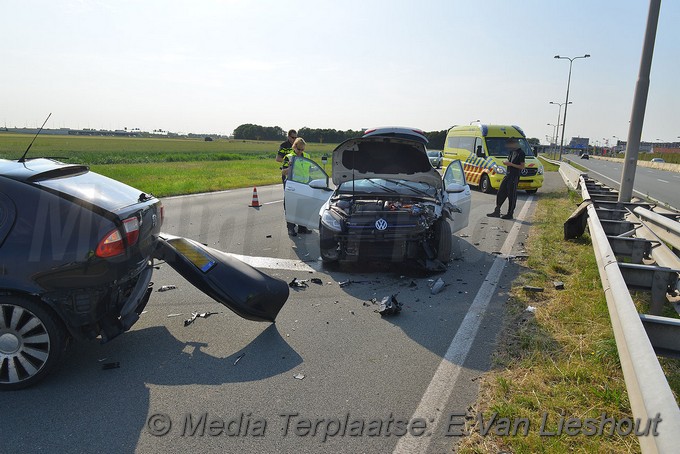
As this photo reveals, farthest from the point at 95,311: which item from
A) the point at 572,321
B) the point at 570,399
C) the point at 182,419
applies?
the point at 572,321

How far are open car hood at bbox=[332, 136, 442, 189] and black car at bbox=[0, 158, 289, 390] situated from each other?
408 centimetres

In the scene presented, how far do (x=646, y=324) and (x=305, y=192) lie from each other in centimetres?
539

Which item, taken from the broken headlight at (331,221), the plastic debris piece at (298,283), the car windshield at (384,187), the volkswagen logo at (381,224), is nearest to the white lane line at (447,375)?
the volkswagen logo at (381,224)

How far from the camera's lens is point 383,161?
293 inches

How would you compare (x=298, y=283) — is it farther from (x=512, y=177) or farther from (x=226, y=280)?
(x=512, y=177)

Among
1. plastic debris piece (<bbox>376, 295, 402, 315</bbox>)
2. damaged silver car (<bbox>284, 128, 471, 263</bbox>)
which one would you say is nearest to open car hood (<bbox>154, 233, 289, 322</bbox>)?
plastic debris piece (<bbox>376, 295, 402, 315</bbox>)

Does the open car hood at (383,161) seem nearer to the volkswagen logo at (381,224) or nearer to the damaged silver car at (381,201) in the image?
the damaged silver car at (381,201)

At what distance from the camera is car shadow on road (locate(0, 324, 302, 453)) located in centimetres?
272

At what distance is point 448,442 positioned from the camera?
2.71 m

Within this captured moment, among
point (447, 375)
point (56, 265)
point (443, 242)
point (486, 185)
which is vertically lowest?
point (447, 375)

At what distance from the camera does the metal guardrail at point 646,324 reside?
181 centimetres

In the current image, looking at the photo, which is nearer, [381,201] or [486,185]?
[381,201]

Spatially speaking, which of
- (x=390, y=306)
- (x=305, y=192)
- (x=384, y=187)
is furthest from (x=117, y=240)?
(x=305, y=192)

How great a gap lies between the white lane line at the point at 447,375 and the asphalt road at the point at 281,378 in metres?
0.01
